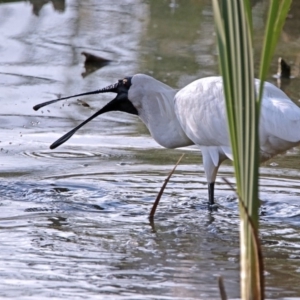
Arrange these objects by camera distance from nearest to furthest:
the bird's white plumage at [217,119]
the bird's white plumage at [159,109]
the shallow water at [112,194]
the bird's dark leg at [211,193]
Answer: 1. the shallow water at [112,194]
2. the bird's white plumage at [217,119]
3. the bird's dark leg at [211,193]
4. the bird's white plumage at [159,109]

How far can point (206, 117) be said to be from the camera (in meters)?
6.45

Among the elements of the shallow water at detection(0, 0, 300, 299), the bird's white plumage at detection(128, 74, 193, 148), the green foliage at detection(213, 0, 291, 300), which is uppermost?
the green foliage at detection(213, 0, 291, 300)

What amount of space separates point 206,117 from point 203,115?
1.2 inches

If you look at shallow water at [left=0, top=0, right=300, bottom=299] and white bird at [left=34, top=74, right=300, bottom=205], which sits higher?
white bird at [left=34, top=74, right=300, bottom=205]

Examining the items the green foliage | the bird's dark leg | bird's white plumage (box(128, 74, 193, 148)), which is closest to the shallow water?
the bird's dark leg

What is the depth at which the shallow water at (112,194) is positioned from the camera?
14.4ft

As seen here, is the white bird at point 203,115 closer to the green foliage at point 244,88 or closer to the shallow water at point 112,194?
the shallow water at point 112,194

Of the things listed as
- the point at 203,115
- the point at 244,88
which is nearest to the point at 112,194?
the point at 203,115

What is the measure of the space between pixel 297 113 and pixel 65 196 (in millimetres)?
1735

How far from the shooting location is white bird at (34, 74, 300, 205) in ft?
19.6

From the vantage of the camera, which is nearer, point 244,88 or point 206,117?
point 244,88

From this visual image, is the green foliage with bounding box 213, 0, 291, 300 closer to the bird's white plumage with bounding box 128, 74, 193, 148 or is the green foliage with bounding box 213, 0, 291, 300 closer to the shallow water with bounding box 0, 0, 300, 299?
the shallow water with bounding box 0, 0, 300, 299

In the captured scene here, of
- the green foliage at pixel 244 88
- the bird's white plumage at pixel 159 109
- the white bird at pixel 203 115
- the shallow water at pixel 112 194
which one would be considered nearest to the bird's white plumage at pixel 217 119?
the white bird at pixel 203 115

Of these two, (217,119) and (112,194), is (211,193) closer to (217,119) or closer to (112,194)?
(217,119)
